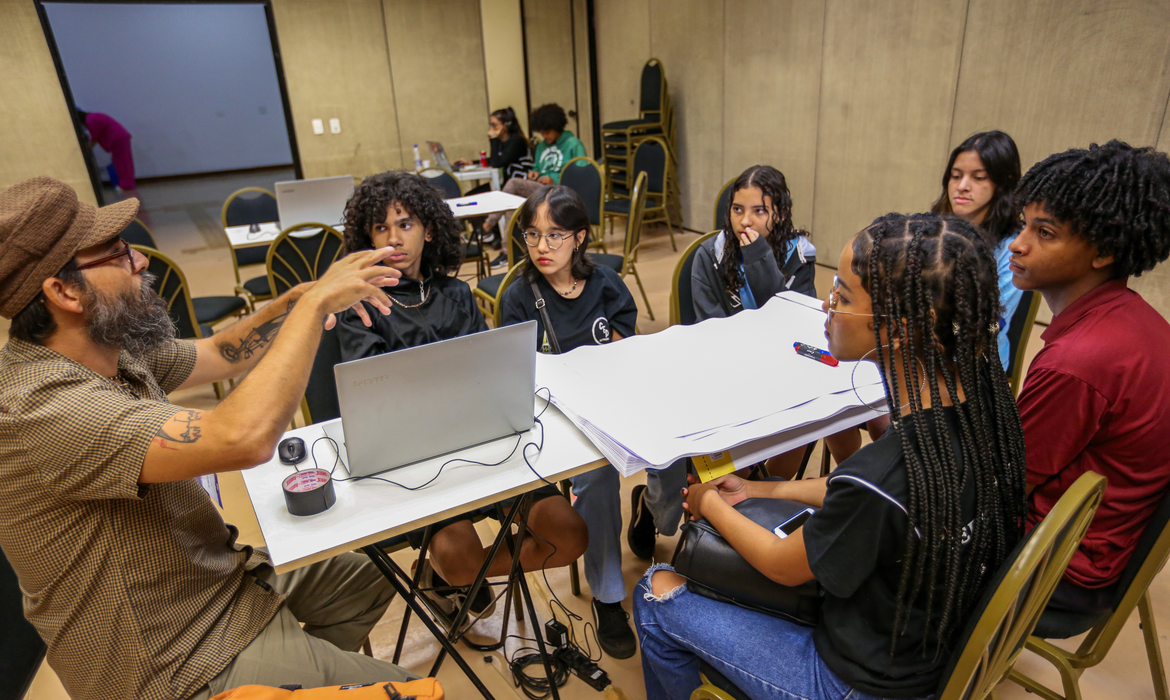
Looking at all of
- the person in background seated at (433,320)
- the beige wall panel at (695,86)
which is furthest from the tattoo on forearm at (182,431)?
the beige wall panel at (695,86)

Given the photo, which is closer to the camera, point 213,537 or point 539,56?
point 213,537

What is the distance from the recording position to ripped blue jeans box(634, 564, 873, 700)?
1.08 metres

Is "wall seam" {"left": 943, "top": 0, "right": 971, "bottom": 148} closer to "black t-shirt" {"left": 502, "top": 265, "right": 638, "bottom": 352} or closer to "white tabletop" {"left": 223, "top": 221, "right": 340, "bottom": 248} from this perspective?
"black t-shirt" {"left": 502, "top": 265, "right": 638, "bottom": 352}

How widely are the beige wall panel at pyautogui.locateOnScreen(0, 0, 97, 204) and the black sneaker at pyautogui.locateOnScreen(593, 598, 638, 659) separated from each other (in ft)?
21.2

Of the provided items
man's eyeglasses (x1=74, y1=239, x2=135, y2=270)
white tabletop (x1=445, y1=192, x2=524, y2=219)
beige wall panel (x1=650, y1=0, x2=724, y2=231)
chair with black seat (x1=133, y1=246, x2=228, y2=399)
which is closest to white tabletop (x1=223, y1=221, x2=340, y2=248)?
chair with black seat (x1=133, y1=246, x2=228, y2=399)

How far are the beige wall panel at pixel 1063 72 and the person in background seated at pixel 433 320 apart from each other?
10.8ft

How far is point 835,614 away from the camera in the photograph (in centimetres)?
105

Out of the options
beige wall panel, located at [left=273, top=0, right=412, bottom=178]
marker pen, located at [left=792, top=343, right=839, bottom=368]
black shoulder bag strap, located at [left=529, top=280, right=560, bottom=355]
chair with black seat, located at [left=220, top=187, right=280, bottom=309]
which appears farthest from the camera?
beige wall panel, located at [left=273, top=0, right=412, bottom=178]

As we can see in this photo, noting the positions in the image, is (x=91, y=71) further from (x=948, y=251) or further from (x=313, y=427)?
(x=948, y=251)

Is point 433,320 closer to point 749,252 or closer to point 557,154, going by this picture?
point 749,252

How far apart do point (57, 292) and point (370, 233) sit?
1.06 metres

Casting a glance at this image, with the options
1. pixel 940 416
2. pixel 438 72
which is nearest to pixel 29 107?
pixel 438 72

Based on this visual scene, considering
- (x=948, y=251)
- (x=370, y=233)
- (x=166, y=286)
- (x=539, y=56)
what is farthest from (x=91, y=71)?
(x=948, y=251)

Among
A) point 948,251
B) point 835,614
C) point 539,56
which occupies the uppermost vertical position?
point 539,56
